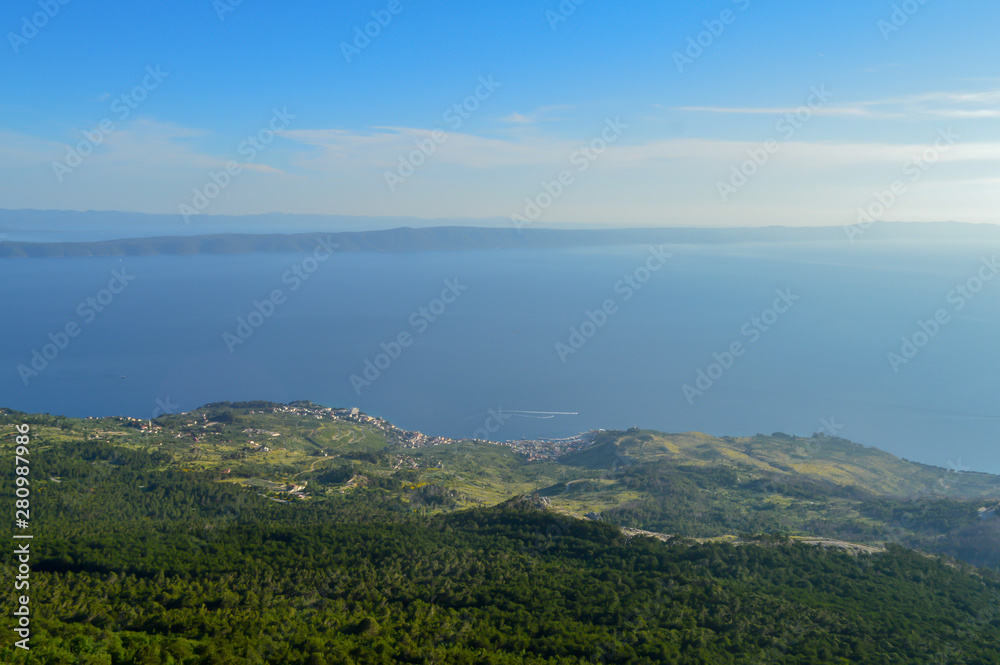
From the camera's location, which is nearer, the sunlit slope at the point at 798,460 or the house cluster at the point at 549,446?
the sunlit slope at the point at 798,460

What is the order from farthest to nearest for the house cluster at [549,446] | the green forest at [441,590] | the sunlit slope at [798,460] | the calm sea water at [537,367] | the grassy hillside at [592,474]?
the calm sea water at [537,367] → the house cluster at [549,446] → the sunlit slope at [798,460] → the grassy hillside at [592,474] → the green forest at [441,590]

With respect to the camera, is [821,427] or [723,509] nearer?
[723,509]

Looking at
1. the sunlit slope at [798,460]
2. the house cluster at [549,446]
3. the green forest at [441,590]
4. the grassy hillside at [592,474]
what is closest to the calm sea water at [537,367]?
the house cluster at [549,446]

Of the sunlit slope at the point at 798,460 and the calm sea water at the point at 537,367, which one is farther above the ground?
the calm sea water at the point at 537,367

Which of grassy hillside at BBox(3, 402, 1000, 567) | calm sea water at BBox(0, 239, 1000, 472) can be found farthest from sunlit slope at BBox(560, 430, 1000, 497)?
calm sea water at BBox(0, 239, 1000, 472)

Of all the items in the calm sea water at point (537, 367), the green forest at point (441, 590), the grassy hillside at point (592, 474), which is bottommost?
the green forest at point (441, 590)

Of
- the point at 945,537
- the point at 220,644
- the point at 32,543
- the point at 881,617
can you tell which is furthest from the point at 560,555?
the point at 945,537

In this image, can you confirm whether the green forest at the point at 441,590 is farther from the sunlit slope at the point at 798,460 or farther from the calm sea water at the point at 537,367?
the calm sea water at the point at 537,367

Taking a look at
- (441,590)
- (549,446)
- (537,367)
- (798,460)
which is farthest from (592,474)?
(537,367)

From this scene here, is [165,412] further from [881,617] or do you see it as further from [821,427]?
[821,427]

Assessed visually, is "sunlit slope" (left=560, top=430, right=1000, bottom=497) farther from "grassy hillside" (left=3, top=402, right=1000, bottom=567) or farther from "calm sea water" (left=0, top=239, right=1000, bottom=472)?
"calm sea water" (left=0, top=239, right=1000, bottom=472)

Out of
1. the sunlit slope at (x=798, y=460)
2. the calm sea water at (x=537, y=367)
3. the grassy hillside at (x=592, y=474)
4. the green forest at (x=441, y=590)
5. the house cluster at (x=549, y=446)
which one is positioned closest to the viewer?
the green forest at (x=441, y=590)
